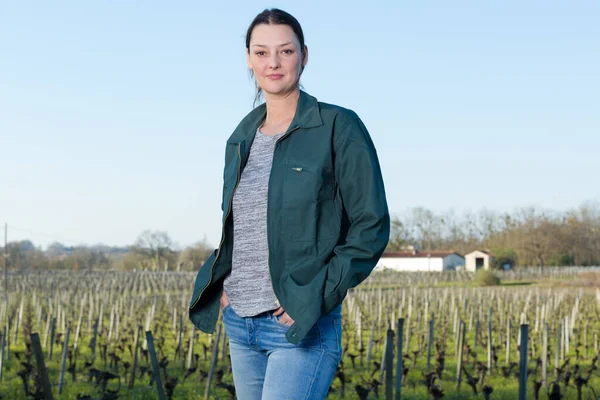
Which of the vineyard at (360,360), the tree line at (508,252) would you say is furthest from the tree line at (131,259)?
→ the vineyard at (360,360)

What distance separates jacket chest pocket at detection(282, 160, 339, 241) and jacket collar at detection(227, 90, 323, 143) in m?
0.15

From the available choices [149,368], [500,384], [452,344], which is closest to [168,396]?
[149,368]

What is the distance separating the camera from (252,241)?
2203mm

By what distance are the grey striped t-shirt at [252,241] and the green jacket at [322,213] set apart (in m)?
0.05

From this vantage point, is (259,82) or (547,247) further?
(547,247)

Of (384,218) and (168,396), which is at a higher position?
(384,218)

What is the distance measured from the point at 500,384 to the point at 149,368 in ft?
15.7

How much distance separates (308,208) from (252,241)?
0.21m

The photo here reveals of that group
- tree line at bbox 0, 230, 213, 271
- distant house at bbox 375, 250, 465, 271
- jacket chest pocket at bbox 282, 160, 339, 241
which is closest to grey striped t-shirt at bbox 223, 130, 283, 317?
jacket chest pocket at bbox 282, 160, 339, 241

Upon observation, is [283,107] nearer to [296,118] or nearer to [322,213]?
[296,118]

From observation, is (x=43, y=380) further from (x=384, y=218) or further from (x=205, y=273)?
(x=384, y=218)

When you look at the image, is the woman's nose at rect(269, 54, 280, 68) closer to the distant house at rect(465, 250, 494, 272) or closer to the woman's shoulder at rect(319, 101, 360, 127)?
the woman's shoulder at rect(319, 101, 360, 127)

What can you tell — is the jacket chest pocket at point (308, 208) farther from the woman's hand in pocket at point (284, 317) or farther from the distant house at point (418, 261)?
the distant house at point (418, 261)

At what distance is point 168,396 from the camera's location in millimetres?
8344
